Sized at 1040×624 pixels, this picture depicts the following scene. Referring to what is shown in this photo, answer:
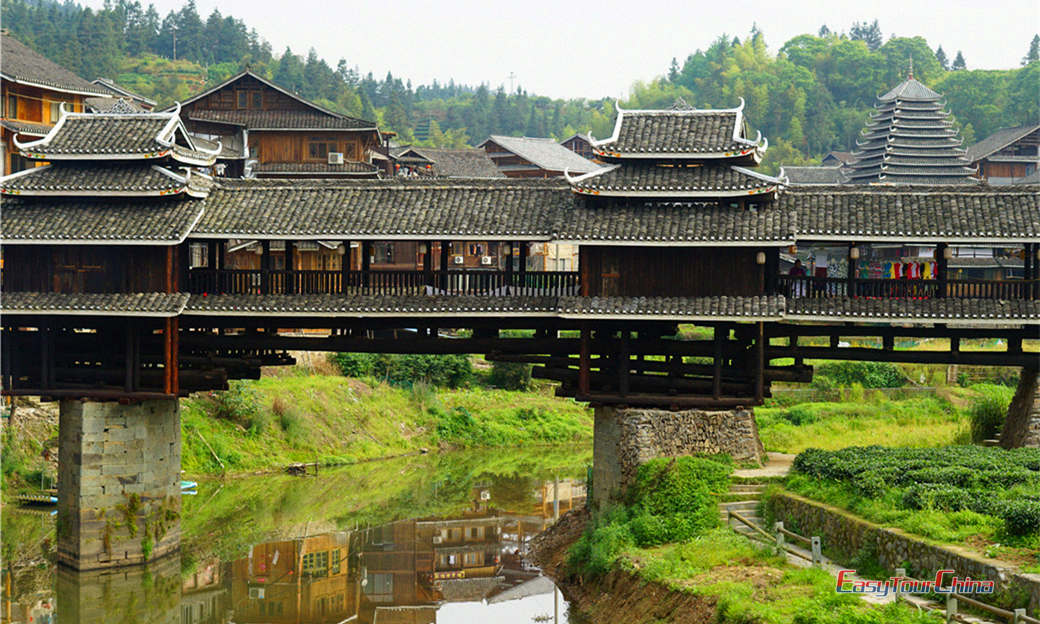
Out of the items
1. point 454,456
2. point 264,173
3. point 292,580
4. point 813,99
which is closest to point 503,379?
point 454,456

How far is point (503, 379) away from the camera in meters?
59.5

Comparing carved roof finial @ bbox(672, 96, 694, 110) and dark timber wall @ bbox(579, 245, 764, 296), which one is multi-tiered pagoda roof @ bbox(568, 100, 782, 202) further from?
carved roof finial @ bbox(672, 96, 694, 110)

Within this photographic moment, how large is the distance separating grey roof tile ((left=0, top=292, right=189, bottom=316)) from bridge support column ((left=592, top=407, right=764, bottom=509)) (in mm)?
10289

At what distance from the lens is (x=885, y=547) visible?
22875 mm

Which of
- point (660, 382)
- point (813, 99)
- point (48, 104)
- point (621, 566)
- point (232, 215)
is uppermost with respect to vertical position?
point (813, 99)

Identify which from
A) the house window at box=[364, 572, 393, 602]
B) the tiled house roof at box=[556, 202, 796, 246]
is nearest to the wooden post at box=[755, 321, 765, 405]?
the tiled house roof at box=[556, 202, 796, 246]

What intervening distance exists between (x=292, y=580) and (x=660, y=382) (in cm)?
1063

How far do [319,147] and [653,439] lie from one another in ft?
130

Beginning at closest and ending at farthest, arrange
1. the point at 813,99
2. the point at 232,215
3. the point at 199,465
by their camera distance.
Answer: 1. the point at 232,215
2. the point at 199,465
3. the point at 813,99

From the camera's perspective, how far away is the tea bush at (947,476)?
74.0 feet

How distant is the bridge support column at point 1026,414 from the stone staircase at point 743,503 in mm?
Answer: 6901

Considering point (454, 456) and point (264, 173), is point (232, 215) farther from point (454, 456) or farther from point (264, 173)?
point (264, 173)

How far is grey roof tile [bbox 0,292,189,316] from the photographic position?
28953mm

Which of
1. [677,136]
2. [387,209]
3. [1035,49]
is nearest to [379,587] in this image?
[387,209]
